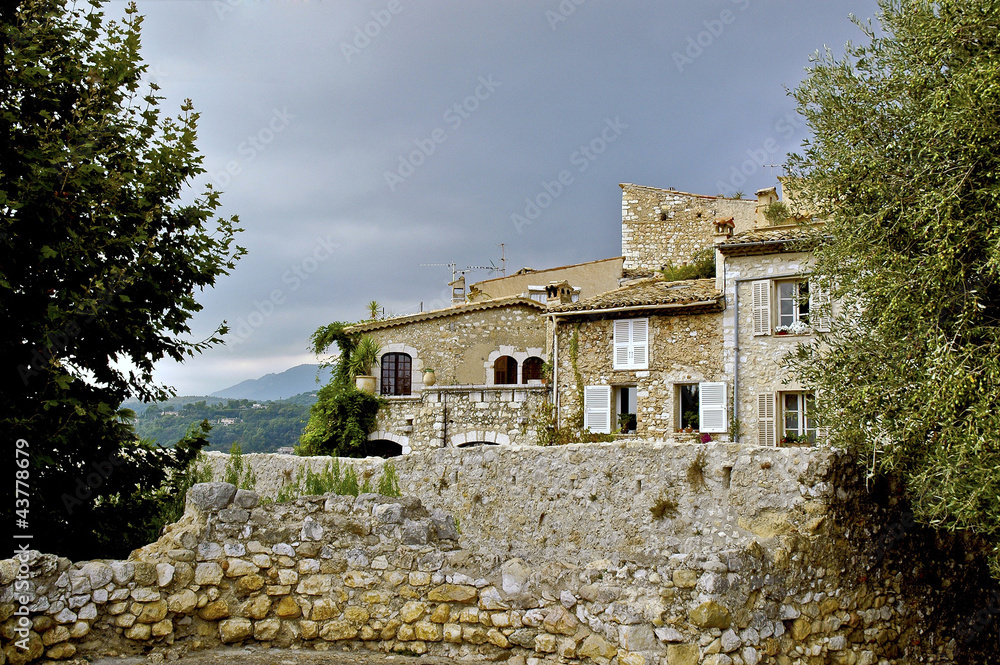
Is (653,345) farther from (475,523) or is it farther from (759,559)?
(759,559)

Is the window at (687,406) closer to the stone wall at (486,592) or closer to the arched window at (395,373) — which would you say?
the arched window at (395,373)

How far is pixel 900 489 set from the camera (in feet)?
26.1

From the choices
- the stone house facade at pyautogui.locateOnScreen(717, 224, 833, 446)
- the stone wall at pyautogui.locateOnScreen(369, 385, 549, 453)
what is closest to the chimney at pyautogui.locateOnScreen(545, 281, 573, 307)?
the stone wall at pyautogui.locateOnScreen(369, 385, 549, 453)

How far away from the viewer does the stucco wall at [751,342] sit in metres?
17.6

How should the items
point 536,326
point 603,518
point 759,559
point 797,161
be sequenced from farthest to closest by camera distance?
point 536,326
point 603,518
point 797,161
point 759,559

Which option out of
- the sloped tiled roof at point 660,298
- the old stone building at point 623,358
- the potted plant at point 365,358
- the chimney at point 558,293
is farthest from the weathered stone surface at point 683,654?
the potted plant at point 365,358

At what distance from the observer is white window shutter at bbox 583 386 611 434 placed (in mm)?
19656

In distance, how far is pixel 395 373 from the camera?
80.6 ft

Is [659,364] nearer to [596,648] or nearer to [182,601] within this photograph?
[596,648]

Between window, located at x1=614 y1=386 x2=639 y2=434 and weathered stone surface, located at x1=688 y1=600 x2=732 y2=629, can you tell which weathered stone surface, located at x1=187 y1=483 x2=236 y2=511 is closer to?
weathered stone surface, located at x1=688 y1=600 x2=732 y2=629

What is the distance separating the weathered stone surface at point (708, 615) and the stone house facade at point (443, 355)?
54.6 ft

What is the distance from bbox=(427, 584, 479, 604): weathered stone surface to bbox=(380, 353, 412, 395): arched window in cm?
1819

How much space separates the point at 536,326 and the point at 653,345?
5610mm

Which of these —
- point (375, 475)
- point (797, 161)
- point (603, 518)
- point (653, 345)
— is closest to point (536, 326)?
point (653, 345)
